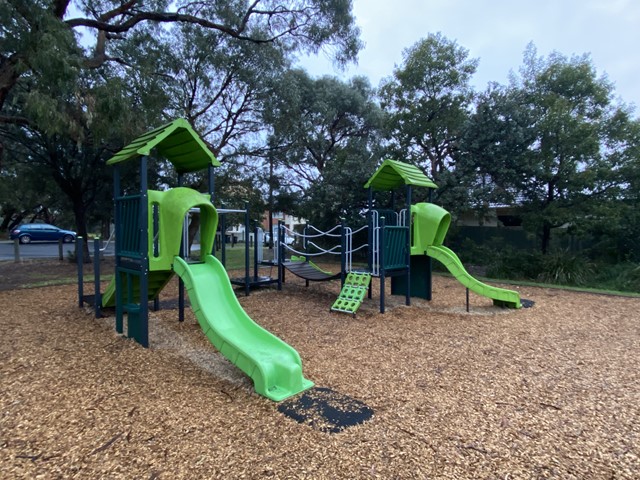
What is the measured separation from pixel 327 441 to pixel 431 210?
18.0 feet

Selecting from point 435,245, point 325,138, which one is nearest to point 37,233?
point 325,138

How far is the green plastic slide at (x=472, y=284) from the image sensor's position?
6.94m

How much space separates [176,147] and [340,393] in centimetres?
384

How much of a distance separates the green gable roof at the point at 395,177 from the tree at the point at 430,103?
4.87 m

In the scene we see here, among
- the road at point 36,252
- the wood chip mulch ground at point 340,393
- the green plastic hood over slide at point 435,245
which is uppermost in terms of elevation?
the green plastic hood over slide at point 435,245

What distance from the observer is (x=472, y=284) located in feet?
22.9

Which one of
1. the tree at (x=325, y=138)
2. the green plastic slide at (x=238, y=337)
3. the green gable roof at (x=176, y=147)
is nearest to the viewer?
the green plastic slide at (x=238, y=337)

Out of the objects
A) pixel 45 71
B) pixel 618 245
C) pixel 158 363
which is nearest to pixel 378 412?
pixel 158 363

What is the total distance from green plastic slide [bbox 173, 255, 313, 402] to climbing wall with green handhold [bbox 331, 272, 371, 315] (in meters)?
2.64

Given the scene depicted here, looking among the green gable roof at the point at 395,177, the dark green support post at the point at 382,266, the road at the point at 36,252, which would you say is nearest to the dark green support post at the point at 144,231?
the dark green support post at the point at 382,266

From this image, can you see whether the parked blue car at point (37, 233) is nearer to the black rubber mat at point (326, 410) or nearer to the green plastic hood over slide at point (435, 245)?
the green plastic hood over slide at point (435, 245)

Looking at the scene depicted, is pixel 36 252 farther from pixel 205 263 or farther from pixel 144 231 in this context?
pixel 205 263

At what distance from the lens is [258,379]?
10.8 feet

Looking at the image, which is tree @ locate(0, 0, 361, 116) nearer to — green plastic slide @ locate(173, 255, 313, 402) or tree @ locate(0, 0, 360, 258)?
tree @ locate(0, 0, 360, 258)
